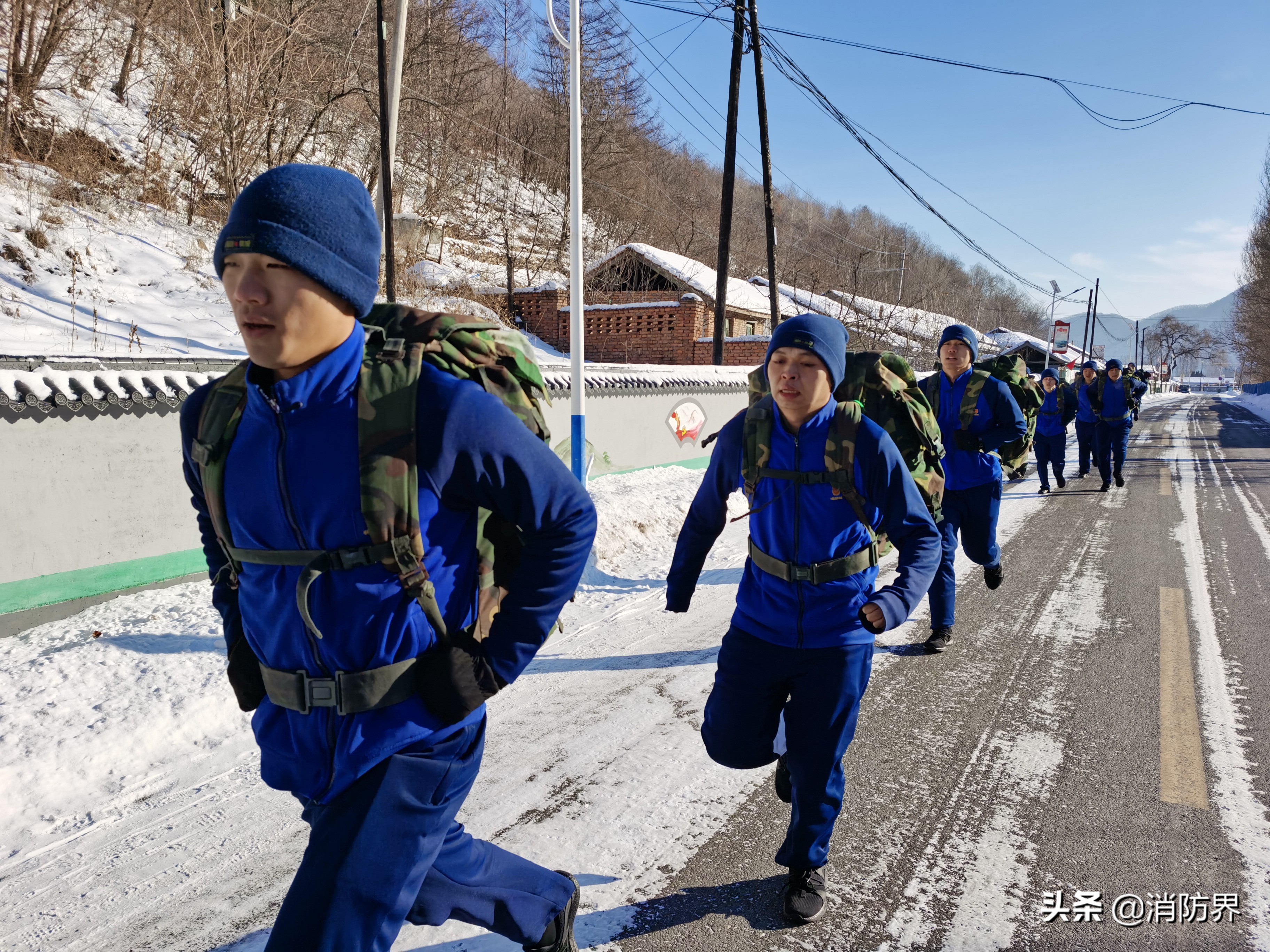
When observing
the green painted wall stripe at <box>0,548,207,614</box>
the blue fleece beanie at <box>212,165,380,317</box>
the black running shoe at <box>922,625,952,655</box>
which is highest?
the blue fleece beanie at <box>212,165,380,317</box>

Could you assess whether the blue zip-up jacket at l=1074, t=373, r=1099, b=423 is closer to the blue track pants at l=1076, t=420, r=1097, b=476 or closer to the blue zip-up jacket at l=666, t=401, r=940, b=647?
the blue track pants at l=1076, t=420, r=1097, b=476

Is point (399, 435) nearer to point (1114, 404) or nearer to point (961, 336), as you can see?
point (961, 336)

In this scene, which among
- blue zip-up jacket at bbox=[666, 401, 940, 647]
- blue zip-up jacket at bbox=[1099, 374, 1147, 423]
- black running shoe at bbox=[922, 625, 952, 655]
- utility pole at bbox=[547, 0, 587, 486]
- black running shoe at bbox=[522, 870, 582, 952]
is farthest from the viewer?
blue zip-up jacket at bbox=[1099, 374, 1147, 423]

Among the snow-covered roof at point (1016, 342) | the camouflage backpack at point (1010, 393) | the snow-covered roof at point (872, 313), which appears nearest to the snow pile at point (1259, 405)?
the snow-covered roof at point (1016, 342)

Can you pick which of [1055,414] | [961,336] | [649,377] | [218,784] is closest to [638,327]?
[649,377]

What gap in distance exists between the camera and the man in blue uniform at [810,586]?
2660mm

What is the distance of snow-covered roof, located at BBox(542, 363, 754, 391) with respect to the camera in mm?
10531

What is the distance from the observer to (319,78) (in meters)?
21.2

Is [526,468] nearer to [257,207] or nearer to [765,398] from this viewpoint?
[257,207]

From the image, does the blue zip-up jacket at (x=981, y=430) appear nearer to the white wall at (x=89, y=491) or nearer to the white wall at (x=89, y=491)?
the white wall at (x=89, y=491)

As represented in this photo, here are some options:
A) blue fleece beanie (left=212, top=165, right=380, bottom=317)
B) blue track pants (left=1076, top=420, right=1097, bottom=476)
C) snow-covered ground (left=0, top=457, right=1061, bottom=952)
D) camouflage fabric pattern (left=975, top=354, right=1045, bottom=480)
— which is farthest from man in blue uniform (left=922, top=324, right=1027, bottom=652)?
blue track pants (left=1076, top=420, right=1097, bottom=476)

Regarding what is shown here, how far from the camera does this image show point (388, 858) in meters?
1.57

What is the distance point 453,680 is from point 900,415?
3156 millimetres

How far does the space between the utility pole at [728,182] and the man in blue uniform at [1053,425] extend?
6032mm
